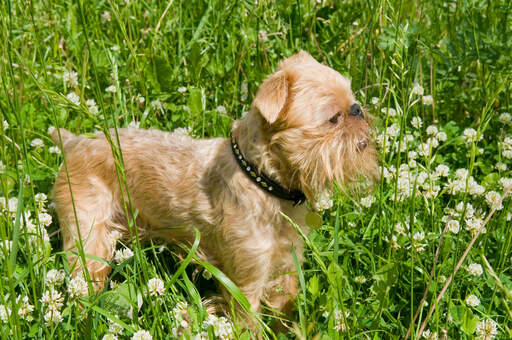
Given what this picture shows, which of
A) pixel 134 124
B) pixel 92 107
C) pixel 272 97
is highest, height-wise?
pixel 272 97

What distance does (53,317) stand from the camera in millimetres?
2447

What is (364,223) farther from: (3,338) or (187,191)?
(3,338)

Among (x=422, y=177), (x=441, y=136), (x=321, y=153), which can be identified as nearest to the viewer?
(x=321, y=153)

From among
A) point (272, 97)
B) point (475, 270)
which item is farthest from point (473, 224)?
point (272, 97)

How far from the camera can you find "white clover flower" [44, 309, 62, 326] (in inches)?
94.7

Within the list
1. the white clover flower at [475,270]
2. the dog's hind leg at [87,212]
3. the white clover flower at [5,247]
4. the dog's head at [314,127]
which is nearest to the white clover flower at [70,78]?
the dog's hind leg at [87,212]

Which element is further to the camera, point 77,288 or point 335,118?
point 335,118

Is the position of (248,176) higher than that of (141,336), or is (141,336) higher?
(248,176)

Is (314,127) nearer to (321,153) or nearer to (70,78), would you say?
(321,153)

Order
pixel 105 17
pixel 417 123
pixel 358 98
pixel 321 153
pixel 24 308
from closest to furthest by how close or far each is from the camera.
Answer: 1. pixel 24 308
2. pixel 321 153
3. pixel 417 123
4. pixel 358 98
5. pixel 105 17

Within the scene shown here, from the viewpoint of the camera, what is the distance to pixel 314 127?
2717 mm

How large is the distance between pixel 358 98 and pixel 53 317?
9.16 ft

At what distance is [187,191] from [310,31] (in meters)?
1.88

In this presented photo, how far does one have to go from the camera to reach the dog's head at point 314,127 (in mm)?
2711
